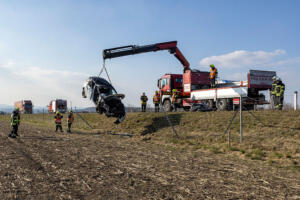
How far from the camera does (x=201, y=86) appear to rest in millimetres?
22469

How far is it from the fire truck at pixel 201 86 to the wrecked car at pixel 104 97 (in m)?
1.97

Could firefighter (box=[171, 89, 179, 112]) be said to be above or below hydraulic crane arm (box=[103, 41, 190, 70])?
below

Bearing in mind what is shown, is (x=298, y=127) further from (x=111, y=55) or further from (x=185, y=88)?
(x=111, y=55)

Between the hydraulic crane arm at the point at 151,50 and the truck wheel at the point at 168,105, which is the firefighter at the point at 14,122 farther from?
the truck wheel at the point at 168,105

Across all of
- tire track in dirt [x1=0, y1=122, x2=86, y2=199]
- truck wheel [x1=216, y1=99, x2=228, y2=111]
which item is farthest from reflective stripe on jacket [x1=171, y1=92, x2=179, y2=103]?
tire track in dirt [x1=0, y1=122, x2=86, y2=199]

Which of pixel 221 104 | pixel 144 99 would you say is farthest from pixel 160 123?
pixel 144 99

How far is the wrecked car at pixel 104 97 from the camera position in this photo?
691 inches

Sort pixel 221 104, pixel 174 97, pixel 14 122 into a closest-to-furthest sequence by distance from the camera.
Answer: pixel 14 122 → pixel 221 104 → pixel 174 97

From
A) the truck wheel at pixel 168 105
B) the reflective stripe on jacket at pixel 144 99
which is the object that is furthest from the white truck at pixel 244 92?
Answer: the reflective stripe on jacket at pixel 144 99

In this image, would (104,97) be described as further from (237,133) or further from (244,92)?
(244,92)

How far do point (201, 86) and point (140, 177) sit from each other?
16.7 meters

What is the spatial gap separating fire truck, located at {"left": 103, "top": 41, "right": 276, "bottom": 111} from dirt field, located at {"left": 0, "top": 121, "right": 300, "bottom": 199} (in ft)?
28.5

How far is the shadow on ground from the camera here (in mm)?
17922

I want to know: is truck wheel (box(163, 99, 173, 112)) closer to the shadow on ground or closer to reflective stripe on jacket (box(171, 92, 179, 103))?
reflective stripe on jacket (box(171, 92, 179, 103))
